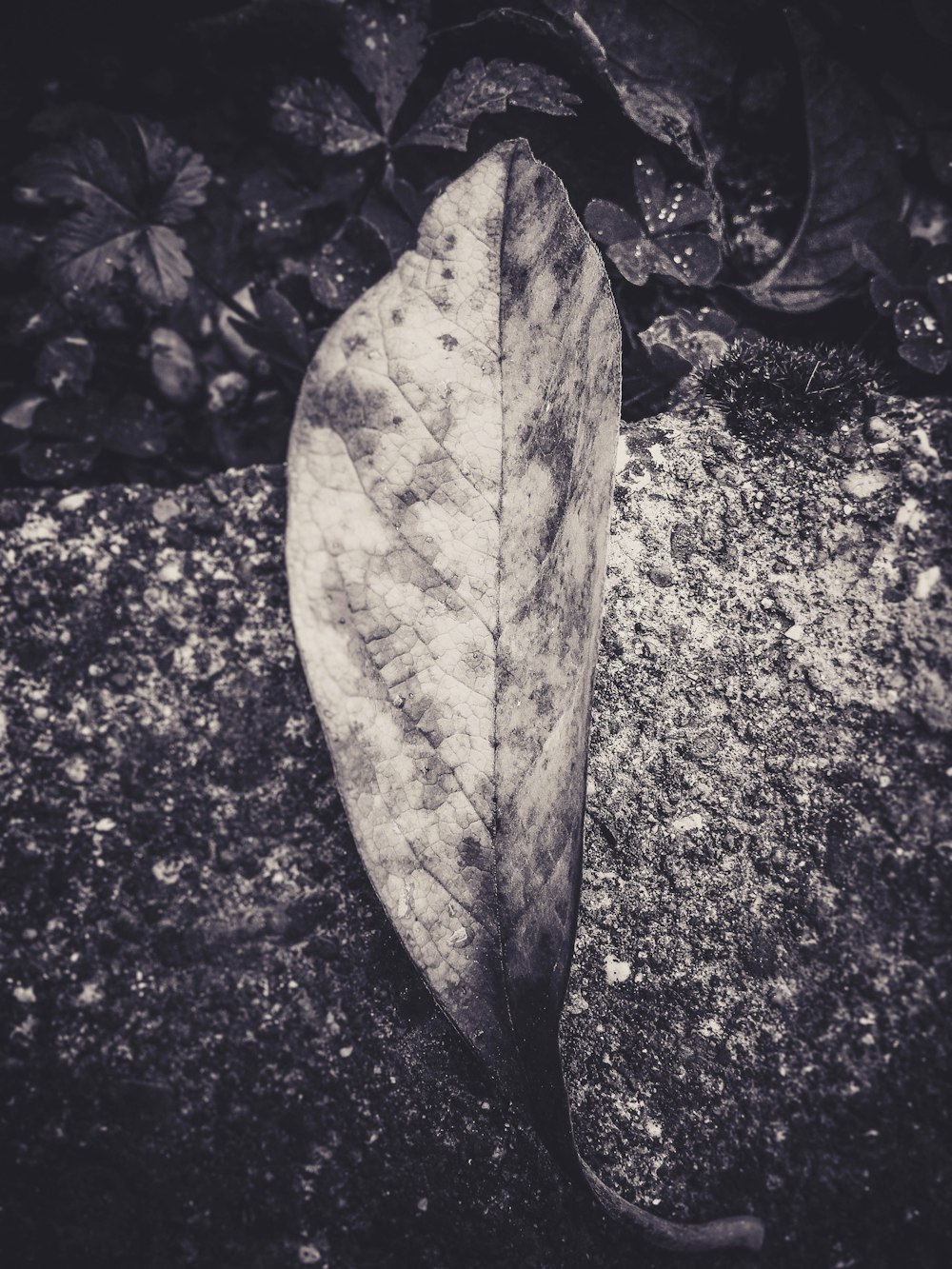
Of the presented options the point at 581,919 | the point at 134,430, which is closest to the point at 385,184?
the point at 134,430

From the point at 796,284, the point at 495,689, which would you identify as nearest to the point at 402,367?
the point at 495,689

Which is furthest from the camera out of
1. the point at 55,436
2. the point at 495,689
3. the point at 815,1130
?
the point at 55,436

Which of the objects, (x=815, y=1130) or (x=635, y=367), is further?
(x=635, y=367)

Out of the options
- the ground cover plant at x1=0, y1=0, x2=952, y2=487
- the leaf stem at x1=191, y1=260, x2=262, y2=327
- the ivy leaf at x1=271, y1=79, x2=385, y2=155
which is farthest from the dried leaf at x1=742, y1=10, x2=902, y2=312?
the leaf stem at x1=191, y1=260, x2=262, y2=327

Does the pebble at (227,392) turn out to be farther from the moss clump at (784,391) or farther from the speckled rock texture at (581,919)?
the moss clump at (784,391)

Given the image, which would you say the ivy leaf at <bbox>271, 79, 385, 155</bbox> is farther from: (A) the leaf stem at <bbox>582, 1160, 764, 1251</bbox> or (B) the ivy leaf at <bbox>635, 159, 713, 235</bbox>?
(A) the leaf stem at <bbox>582, 1160, 764, 1251</bbox>

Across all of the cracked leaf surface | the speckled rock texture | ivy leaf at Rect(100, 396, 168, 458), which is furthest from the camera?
ivy leaf at Rect(100, 396, 168, 458)

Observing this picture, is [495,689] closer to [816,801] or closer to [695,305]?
[816,801]
